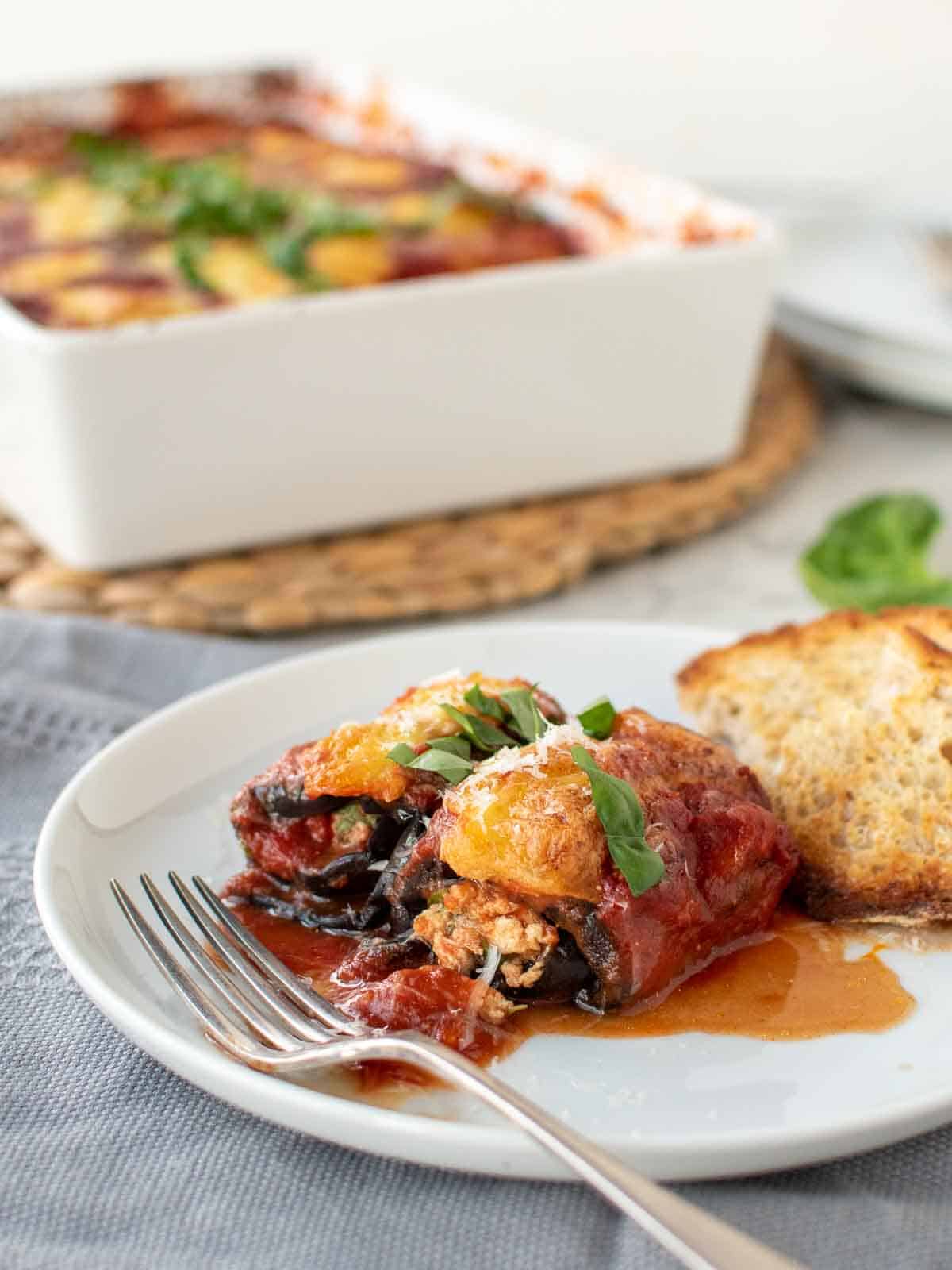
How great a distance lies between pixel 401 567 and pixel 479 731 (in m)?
1.32

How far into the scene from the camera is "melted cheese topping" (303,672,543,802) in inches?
74.8

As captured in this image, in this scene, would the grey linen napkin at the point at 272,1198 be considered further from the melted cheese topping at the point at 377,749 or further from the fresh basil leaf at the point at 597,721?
the fresh basil leaf at the point at 597,721

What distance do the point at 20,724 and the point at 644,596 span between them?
1.30m

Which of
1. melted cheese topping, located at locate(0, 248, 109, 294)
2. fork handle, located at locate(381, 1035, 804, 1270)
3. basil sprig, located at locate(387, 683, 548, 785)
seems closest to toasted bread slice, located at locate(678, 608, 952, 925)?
basil sprig, located at locate(387, 683, 548, 785)

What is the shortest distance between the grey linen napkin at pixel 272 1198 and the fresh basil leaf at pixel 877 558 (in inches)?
57.3

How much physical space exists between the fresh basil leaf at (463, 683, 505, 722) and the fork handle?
20.1 inches

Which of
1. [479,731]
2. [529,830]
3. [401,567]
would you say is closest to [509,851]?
[529,830]

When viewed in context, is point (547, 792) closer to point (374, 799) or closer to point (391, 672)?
point (374, 799)

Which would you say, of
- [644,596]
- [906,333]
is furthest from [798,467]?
[644,596]

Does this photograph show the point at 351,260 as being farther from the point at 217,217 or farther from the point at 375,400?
the point at 375,400

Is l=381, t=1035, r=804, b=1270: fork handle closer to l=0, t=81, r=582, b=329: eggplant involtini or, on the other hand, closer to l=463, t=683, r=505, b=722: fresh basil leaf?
l=463, t=683, r=505, b=722: fresh basil leaf

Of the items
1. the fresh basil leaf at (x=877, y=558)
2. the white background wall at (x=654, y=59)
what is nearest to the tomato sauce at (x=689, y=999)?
the fresh basil leaf at (x=877, y=558)

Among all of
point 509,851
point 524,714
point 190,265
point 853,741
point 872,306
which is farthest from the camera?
point 872,306

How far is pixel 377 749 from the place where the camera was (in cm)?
192
